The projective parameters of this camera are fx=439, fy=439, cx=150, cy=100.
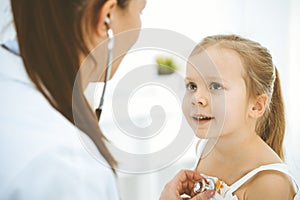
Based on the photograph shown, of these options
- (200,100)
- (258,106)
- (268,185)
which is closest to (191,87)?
(200,100)

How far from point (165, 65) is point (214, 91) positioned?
117mm

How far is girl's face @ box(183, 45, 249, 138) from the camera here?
2.94 feet

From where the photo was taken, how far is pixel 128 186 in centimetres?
95

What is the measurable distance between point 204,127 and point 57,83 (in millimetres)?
313

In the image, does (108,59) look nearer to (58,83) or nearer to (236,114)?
(58,83)

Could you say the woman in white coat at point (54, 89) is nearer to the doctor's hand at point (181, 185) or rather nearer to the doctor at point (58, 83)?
the doctor at point (58, 83)

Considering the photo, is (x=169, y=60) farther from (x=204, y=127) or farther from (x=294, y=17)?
(x=294, y=17)

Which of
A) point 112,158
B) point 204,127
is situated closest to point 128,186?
point 112,158

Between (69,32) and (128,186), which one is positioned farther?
(128,186)

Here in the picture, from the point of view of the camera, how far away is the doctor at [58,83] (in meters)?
0.78

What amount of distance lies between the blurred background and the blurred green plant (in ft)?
0.04

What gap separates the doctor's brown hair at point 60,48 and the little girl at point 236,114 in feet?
0.67

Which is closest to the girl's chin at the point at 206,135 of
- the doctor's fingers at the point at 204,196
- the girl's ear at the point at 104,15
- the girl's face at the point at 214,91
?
→ the girl's face at the point at 214,91

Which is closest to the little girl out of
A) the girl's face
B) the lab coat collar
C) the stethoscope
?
the girl's face
